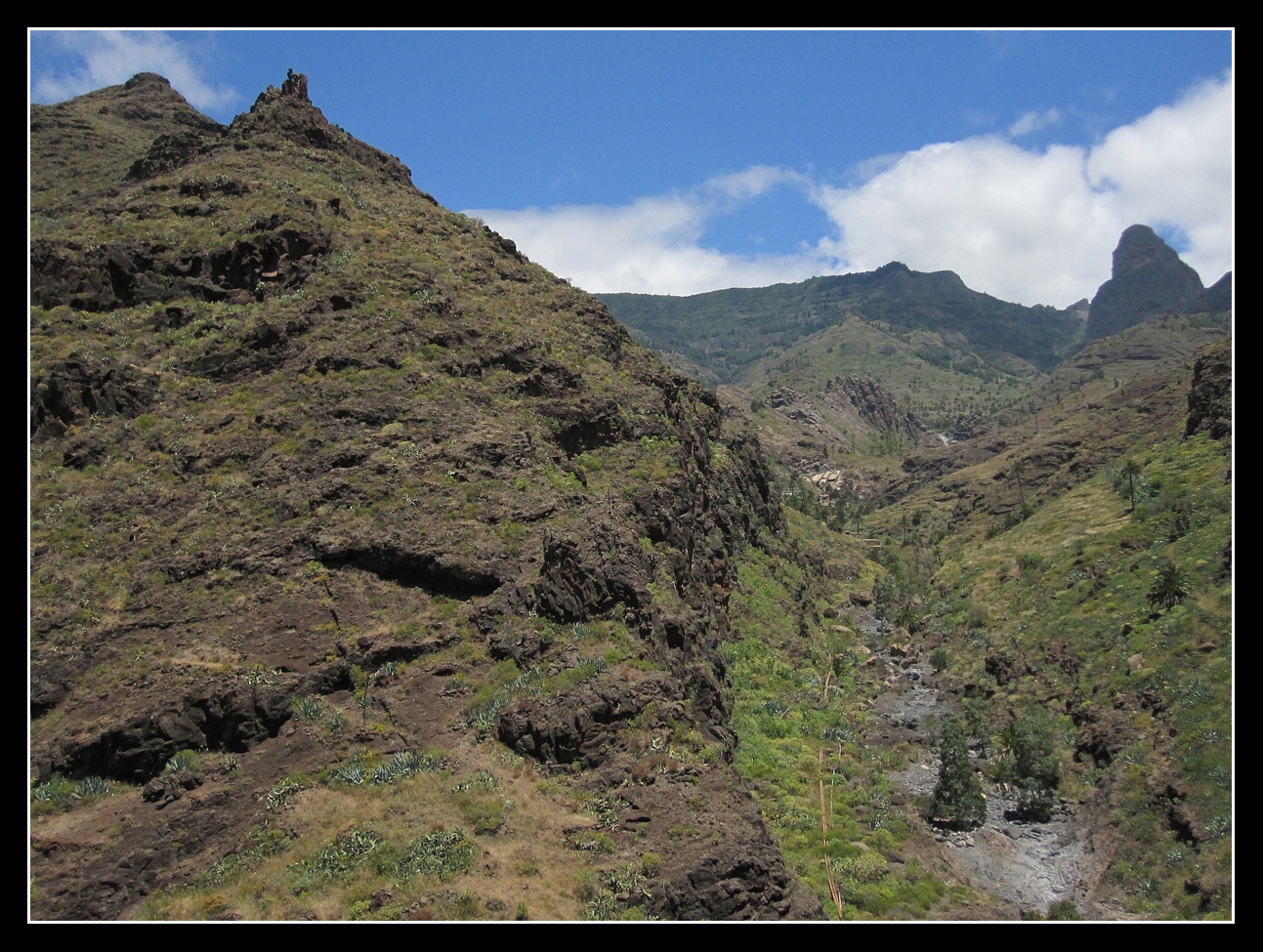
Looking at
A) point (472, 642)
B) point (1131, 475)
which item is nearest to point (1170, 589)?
point (1131, 475)

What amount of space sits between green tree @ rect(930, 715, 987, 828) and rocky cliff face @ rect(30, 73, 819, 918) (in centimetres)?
954

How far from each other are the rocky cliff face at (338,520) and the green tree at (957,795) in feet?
31.3

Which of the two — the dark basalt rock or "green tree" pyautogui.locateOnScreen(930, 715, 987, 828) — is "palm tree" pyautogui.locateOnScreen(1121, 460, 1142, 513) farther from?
"green tree" pyautogui.locateOnScreen(930, 715, 987, 828)

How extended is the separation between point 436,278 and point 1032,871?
41.8 metres

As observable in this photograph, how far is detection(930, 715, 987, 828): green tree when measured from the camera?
32.1m

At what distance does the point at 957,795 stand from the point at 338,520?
27668 millimetres

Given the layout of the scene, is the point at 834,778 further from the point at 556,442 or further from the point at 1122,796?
the point at 556,442

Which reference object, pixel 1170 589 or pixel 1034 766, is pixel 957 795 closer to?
pixel 1034 766

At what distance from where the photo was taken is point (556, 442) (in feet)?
129

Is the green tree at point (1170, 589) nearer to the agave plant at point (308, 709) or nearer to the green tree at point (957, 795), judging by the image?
the green tree at point (957, 795)

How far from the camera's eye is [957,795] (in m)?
32.5

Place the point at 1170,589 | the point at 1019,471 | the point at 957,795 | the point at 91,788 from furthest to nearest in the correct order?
the point at 1019,471 < the point at 1170,589 < the point at 957,795 < the point at 91,788

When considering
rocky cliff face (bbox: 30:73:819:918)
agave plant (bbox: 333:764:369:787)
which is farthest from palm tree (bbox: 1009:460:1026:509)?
agave plant (bbox: 333:764:369:787)
